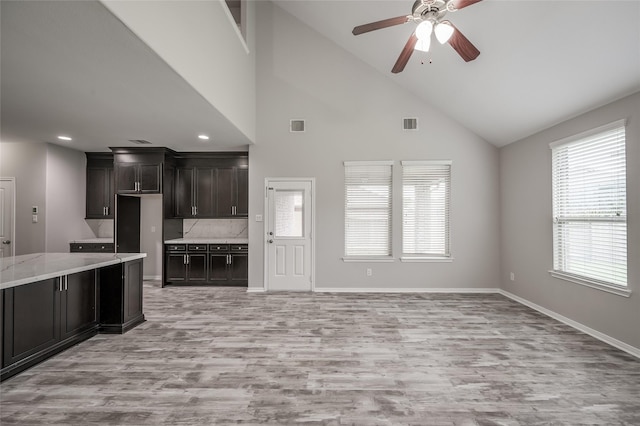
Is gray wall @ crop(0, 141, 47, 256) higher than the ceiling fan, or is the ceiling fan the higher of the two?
the ceiling fan

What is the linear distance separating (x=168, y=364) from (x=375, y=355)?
201cm

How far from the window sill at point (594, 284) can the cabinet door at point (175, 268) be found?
6.18 meters

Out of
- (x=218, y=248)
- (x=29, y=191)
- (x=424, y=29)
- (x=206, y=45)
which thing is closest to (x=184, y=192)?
(x=218, y=248)

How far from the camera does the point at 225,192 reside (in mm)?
5840

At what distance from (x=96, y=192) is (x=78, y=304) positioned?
3715 millimetres

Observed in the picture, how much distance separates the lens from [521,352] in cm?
294

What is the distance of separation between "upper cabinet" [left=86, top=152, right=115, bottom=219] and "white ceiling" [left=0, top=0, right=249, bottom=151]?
96 centimetres

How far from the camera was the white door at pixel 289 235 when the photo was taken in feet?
17.3

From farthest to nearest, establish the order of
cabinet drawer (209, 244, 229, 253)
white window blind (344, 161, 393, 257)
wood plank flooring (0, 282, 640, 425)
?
cabinet drawer (209, 244, 229, 253) → white window blind (344, 161, 393, 257) → wood plank flooring (0, 282, 640, 425)

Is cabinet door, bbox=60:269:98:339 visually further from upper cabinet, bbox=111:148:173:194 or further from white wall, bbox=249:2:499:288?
upper cabinet, bbox=111:148:173:194

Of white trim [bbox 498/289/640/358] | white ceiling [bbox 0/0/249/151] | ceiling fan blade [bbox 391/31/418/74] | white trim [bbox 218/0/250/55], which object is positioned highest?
white trim [bbox 218/0/250/55]

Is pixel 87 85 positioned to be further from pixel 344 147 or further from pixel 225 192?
pixel 344 147

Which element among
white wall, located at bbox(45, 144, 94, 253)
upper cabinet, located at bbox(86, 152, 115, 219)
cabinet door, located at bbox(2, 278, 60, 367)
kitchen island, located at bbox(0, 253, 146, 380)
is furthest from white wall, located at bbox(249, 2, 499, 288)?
white wall, located at bbox(45, 144, 94, 253)

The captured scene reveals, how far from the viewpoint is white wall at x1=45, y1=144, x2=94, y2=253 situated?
5289mm
